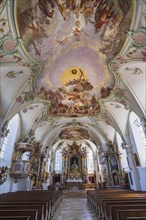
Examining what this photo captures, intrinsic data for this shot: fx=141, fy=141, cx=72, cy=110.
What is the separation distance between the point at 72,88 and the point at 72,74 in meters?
1.49

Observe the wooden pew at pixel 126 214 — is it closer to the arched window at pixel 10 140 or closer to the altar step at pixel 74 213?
the altar step at pixel 74 213

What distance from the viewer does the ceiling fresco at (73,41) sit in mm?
6664

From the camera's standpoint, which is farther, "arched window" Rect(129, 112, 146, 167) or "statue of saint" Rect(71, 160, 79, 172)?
"statue of saint" Rect(71, 160, 79, 172)

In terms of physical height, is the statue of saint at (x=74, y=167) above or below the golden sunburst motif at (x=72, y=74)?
below

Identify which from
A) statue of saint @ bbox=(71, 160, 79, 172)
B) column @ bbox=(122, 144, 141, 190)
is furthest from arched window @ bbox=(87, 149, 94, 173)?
column @ bbox=(122, 144, 141, 190)

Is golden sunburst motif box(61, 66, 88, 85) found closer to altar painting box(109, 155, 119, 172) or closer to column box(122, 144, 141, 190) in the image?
column box(122, 144, 141, 190)

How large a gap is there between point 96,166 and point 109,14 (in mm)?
26022

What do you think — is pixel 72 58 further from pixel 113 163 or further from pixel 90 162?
pixel 90 162

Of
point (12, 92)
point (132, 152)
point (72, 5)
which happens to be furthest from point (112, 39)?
point (132, 152)

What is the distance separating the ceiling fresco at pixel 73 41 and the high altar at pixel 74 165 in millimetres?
19484

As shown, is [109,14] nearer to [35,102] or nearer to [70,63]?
[70,63]

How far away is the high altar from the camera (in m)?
26.4

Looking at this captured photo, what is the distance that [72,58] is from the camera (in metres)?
9.55

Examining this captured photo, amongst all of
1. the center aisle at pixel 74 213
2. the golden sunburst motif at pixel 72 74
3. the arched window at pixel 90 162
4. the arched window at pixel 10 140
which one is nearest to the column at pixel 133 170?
the center aisle at pixel 74 213
